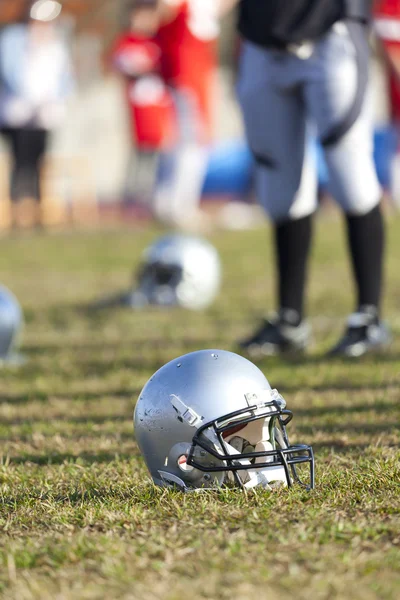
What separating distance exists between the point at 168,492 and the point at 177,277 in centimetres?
406

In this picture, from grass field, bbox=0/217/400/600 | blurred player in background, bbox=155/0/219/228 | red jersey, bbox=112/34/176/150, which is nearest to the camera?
grass field, bbox=0/217/400/600

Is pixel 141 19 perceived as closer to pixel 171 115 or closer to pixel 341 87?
pixel 341 87

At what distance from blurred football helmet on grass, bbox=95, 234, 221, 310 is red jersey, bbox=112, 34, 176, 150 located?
5925mm

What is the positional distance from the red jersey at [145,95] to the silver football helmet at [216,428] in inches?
393

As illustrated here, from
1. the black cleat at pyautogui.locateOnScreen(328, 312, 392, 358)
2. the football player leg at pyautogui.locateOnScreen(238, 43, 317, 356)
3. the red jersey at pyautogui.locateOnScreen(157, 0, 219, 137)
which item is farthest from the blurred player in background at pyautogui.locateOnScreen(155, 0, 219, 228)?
the black cleat at pyautogui.locateOnScreen(328, 312, 392, 358)

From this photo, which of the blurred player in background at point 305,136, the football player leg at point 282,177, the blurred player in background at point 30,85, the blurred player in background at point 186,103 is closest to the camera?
the blurred player in background at point 305,136

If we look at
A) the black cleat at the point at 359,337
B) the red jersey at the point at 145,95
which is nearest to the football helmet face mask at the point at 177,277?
the black cleat at the point at 359,337

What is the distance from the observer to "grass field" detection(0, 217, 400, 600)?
78.2 inches

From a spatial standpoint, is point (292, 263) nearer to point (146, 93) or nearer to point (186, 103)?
point (186, 103)

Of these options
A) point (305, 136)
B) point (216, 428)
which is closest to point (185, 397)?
point (216, 428)

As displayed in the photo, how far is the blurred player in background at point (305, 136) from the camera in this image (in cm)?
415

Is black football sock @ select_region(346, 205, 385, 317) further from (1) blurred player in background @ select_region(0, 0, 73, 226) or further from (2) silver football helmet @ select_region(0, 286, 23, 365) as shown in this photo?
(1) blurred player in background @ select_region(0, 0, 73, 226)

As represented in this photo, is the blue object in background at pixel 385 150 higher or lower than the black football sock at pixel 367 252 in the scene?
lower

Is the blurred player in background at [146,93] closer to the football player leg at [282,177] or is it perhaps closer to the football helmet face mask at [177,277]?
the football helmet face mask at [177,277]
